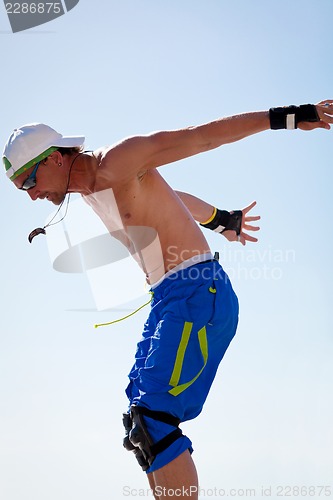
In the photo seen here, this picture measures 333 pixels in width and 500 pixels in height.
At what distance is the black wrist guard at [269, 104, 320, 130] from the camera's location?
4969 mm

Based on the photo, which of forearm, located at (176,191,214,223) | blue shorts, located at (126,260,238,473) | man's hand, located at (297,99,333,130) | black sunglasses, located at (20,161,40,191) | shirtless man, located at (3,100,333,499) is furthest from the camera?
forearm, located at (176,191,214,223)

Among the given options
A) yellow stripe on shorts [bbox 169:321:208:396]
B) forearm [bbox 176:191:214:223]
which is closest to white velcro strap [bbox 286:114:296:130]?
yellow stripe on shorts [bbox 169:321:208:396]

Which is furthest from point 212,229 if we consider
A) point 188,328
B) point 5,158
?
point 5,158

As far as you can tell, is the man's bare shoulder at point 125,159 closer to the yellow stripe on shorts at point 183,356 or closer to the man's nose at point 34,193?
the man's nose at point 34,193

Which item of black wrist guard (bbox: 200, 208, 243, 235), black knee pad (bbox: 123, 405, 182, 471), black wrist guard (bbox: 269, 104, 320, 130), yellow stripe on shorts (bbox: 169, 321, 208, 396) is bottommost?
black knee pad (bbox: 123, 405, 182, 471)

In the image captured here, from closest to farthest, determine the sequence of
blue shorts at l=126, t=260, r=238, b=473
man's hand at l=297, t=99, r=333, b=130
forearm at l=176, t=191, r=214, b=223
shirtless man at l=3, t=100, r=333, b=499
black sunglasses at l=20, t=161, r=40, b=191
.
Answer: man's hand at l=297, t=99, r=333, b=130 < shirtless man at l=3, t=100, r=333, b=499 < blue shorts at l=126, t=260, r=238, b=473 < black sunglasses at l=20, t=161, r=40, b=191 < forearm at l=176, t=191, r=214, b=223

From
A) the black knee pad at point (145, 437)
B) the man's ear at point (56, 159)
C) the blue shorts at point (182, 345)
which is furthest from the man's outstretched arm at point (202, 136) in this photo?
the black knee pad at point (145, 437)

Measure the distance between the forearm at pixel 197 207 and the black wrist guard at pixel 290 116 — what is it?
1695mm

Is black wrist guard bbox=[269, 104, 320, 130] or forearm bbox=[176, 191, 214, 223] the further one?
forearm bbox=[176, 191, 214, 223]

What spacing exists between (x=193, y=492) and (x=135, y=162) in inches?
89.7

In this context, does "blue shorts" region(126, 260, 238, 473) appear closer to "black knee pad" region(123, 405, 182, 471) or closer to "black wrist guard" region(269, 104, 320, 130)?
"black knee pad" region(123, 405, 182, 471)

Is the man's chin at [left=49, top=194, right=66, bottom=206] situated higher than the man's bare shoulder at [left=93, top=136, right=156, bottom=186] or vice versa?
the man's bare shoulder at [left=93, top=136, right=156, bottom=186]

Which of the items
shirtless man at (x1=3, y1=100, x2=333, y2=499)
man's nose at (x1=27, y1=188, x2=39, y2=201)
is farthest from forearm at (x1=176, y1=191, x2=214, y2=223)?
man's nose at (x1=27, y1=188, x2=39, y2=201)

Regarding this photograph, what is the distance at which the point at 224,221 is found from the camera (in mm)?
6660
